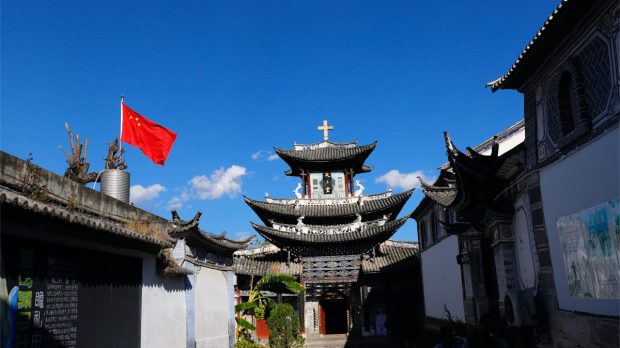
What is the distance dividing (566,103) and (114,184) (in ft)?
26.2

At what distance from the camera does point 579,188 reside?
6.58m

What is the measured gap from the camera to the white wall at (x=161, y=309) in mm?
9016

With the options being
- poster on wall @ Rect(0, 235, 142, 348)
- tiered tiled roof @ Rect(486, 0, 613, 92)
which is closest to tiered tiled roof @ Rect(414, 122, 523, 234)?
tiered tiled roof @ Rect(486, 0, 613, 92)

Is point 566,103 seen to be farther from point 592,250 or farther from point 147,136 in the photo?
point 147,136

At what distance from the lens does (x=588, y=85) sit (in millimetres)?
6609

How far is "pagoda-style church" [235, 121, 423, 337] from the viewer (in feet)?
70.8

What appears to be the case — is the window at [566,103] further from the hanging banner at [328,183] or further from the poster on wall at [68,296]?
the hanging banner at [328,183]

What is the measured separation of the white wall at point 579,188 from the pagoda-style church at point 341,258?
1387 cm

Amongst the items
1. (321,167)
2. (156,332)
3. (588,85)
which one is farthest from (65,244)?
(321,167)

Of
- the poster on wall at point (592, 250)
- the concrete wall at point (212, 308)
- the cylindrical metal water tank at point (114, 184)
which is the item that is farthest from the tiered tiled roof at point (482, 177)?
the concrete wall at point (212, 308)

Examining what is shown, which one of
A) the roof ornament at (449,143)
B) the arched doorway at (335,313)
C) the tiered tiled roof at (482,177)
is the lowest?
the arched doorway at (335,313)

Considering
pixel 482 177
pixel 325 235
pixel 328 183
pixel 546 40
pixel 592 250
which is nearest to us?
pixel 592 250

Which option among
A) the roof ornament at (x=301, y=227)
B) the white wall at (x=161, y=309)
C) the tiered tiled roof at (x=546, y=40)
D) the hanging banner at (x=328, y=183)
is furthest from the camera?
the hanging banner at (x=328, y=183)

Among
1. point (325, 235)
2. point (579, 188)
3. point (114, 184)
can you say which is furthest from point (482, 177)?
point (325, 235)
